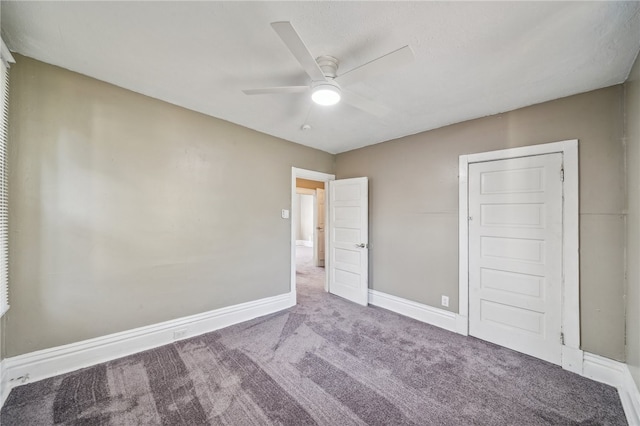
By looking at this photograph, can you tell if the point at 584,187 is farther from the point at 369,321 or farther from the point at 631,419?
the point at 369,321

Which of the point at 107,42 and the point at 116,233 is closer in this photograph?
the point at 107,42

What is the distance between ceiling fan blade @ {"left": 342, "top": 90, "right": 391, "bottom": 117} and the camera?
1893 millimetres

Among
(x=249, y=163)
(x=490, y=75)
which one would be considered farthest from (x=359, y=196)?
(x=490, y=75)

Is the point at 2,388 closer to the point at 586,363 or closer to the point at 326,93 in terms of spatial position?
the point at 326,93

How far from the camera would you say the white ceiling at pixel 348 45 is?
4.53ft

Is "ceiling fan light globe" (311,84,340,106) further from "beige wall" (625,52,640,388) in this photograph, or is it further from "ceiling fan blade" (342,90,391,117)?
"beige wall" (625,52,640,388)

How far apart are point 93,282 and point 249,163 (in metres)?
1.95

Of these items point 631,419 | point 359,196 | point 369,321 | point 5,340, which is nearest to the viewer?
point 631,419

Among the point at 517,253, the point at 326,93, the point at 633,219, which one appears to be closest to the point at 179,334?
the point at 326,93

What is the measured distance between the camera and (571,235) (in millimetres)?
2203

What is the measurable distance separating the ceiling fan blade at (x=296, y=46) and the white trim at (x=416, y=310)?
9.55 feet

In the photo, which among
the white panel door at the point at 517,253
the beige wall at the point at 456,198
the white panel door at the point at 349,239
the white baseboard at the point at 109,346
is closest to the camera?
the white baseboard at the point at 109,346

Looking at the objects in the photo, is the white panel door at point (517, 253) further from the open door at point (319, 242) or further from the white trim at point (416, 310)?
the open door at point (319, 242)

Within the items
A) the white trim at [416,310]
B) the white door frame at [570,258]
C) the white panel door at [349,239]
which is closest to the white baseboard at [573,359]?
the white door frame at [570,258]
